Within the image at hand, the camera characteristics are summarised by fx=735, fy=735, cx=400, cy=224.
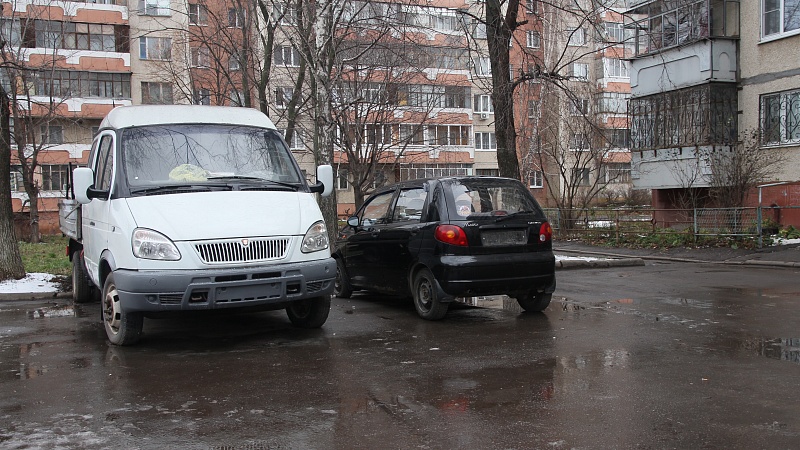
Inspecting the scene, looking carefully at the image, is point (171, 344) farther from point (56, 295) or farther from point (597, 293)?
point (597, 293)

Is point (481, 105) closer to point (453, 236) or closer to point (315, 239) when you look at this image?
point (453, 236)

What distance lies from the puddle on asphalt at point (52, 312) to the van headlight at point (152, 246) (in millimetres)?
3600

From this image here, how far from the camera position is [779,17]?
22.5 meters

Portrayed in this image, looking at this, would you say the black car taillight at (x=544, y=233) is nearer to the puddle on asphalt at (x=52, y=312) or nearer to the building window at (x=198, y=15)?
the puddle on asphalt at (x=52, y=312)

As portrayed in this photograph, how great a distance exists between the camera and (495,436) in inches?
Result: 181

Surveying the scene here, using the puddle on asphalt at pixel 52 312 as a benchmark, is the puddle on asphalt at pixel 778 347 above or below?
above

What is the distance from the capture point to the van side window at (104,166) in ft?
27.0

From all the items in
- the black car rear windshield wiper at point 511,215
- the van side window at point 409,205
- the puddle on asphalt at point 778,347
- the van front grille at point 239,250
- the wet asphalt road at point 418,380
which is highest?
the van side window at point 409,205

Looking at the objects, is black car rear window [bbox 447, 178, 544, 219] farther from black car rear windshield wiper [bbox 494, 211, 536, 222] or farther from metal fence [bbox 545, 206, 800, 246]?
metal fence [bbox 545, 206, 800, 246]

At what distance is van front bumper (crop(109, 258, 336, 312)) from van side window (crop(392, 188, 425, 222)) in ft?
7.60

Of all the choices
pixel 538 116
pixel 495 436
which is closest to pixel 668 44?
pixel 538 116

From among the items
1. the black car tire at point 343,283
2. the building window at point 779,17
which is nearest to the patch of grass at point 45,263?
the black car tire at point 343,283

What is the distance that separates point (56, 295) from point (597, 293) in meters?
8.69

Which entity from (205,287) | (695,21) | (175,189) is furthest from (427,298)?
(695,21)
